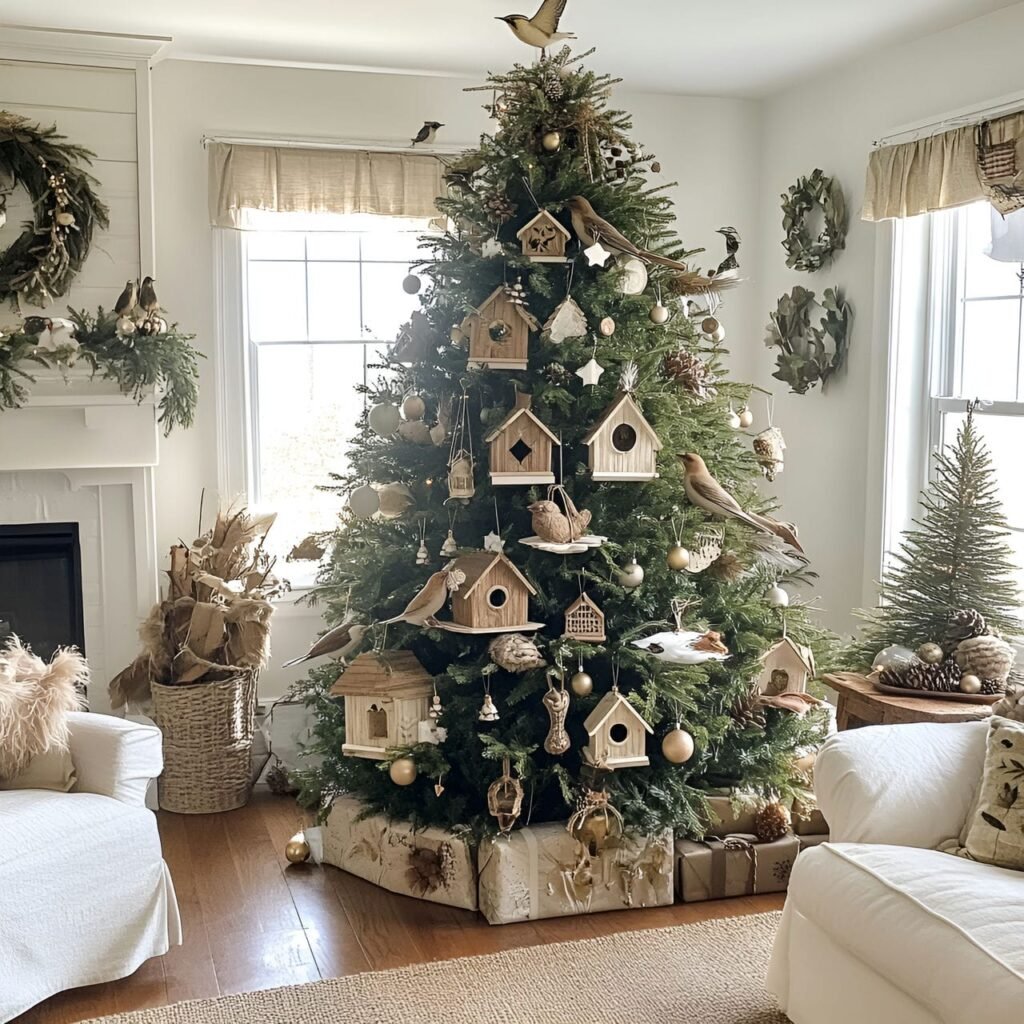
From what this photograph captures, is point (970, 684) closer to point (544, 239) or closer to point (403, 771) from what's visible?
point (403, 771)

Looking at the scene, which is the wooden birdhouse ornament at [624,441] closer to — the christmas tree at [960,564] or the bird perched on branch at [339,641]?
the bird perched on branch at [339,641]

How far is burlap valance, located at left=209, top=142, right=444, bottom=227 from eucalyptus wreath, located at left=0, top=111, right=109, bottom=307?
0.53 meters

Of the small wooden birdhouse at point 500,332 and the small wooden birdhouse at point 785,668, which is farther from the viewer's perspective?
the small wooden birdhouse at point 785,668

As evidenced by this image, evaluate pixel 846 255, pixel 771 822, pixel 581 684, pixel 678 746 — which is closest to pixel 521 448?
pixel 581 684

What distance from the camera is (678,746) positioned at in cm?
285

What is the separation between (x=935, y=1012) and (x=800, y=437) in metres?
2.89

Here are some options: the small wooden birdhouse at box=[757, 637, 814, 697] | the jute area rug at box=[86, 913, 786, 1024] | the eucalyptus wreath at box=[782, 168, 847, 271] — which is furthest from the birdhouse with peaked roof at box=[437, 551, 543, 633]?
the eucalyptus wreath at box=[782, 168, 847, 271]

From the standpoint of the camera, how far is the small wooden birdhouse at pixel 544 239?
9.36 feet

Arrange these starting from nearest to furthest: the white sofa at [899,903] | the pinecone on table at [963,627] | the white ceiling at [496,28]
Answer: the white sofa at [899,903] → the pinecone on table at [963,627] → the white ceiling at [496,28]

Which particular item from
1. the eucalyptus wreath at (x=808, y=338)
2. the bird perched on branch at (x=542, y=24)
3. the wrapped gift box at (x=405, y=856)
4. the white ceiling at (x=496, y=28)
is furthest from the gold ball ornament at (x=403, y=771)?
the eucalyptus wreath at (x=808, y=338)

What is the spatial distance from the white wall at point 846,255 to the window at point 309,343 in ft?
4.83

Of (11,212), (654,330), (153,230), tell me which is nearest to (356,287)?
(153,230)

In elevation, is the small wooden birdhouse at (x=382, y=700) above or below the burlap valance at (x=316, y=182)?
below

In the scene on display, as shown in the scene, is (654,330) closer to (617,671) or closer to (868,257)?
(617,671)
